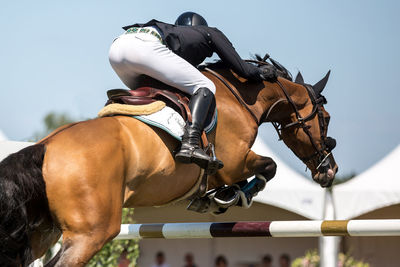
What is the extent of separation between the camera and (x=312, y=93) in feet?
16.6

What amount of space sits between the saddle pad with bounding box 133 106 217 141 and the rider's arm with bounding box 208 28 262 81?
0.65 metres

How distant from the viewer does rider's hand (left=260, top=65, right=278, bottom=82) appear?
185 inches

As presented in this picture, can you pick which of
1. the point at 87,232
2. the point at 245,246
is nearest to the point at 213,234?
the point at 87,232

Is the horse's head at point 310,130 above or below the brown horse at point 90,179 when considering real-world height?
below

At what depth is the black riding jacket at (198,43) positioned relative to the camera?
4.11 metres

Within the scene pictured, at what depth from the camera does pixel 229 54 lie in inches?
170

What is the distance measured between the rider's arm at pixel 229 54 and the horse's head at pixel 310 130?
53 cm

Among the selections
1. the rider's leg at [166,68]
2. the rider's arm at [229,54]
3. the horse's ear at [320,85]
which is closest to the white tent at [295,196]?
the horse's ear at [320,85]

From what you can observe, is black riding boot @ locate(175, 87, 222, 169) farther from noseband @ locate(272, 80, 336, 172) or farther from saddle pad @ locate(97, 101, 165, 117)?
noseband @ locate(272, 80, 336, 172)

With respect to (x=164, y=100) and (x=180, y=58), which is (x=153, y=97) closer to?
(x=164, y=100)

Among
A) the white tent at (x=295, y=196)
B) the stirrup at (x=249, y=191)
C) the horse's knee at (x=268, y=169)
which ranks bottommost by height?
the white tent at (x=295, y=196)

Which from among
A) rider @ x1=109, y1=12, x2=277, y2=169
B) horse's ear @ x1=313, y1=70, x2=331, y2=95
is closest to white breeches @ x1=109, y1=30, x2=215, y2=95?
rider @ x1=109, y1=12, x2=277, y2=169

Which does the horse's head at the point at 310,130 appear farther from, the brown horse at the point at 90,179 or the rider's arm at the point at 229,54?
the brown horse at the point at 90,179

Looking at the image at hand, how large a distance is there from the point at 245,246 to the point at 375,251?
8.87 ft
